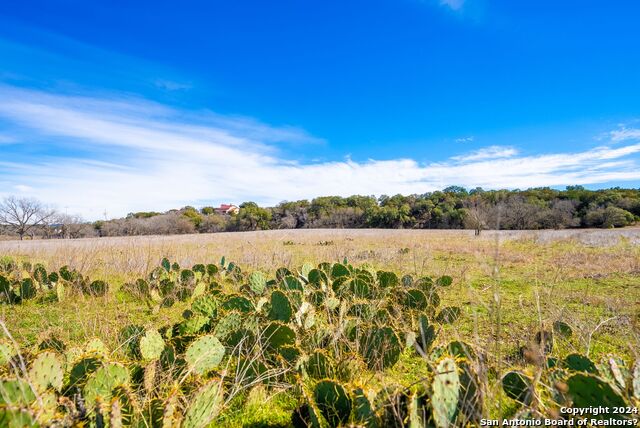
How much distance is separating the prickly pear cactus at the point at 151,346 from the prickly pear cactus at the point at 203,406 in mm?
807

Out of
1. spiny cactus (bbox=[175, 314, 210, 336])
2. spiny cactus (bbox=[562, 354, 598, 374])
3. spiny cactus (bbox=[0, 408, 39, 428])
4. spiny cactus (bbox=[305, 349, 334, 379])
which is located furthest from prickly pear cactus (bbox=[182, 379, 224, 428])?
spiny cactus (bbox=[562, 354, 598, 374])

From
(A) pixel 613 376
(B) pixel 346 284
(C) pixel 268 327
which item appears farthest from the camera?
(B) pixel 346 284

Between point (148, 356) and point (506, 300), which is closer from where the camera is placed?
point (148, 356)

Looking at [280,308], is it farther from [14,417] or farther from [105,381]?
[14,417]

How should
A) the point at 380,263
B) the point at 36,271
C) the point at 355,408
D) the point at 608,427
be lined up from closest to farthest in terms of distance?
the point at 608,427
the point at 355,408
the point at 36,271
the point at 380,263

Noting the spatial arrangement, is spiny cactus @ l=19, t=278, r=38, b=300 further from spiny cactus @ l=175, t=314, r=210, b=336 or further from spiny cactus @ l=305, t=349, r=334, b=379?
spiny cactus @ l=305, t=349, r=334, b=379

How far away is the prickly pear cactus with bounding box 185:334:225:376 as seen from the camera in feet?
6.92

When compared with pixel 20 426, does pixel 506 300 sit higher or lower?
lower

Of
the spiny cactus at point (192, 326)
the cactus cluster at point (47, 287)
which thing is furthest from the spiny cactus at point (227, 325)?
the cactus cluster at point (47, 287)

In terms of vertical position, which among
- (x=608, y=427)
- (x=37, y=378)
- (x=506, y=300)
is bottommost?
(x=506, y=300)

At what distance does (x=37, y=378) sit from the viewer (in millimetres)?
1705

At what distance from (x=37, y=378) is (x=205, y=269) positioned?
4.43 metres

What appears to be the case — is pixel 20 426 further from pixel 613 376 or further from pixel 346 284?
pixel 346 284

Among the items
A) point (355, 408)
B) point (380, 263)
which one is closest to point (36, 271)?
point (355, 408)
